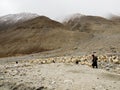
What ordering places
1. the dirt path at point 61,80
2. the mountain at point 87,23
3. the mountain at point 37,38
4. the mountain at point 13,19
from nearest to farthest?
the dirt path at point 61,80 < the mountain at point 37,38 < the mountain at point 87,23 < the mountain at point 13,19

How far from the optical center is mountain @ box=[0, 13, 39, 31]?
11706 cm

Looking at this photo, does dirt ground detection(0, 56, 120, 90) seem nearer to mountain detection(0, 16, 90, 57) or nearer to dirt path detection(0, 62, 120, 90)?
dirt path detection(0, 62, 120, 90)

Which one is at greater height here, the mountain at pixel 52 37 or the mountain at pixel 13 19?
the mountain at pixel 13 19

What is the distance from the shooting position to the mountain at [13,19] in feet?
384

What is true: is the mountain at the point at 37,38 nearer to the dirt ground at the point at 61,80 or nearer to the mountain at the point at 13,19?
the mountain at the point at 13,19

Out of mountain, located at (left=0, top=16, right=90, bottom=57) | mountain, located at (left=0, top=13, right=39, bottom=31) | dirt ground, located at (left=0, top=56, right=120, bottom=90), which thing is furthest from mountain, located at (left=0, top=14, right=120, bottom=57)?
dirt ground, located at (left=0, top=56, right=120, bottom=90)

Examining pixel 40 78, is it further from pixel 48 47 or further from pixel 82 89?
pixel 48 47

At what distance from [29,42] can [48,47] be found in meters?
6.85

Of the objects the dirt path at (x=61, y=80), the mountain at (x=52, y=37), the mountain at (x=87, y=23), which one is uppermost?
the mountain at (x=87, y=23)

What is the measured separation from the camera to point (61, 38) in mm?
82250

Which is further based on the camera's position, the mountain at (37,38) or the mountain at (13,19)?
the mountain at (13,19)

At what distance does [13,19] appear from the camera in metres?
123

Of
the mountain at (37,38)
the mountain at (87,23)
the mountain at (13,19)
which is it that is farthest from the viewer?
the mountain at (13,19)

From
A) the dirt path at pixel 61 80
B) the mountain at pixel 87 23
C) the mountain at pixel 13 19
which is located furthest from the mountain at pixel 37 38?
the dirt path at pixel 61 80
